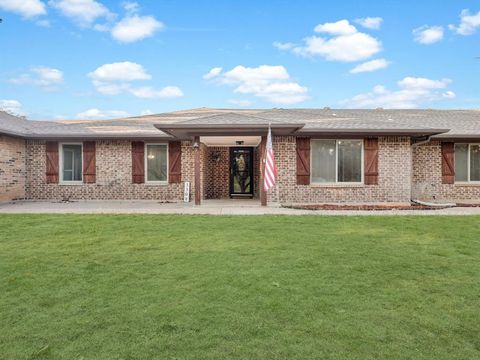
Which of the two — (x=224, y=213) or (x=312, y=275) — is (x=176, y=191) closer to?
(x=224, y=213)

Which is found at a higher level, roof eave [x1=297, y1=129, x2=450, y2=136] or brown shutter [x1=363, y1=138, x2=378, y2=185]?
roof eave [x1=297, y1=129, x2=450, y2=136]

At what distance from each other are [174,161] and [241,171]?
3.43 meters

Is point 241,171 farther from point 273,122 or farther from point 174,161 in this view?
point 273,122

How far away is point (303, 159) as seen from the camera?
525 inches

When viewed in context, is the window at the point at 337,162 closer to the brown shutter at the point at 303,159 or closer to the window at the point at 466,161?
the brown shutter at the point at 303,159

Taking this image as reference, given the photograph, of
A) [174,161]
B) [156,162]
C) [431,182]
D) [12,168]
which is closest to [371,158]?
[431,182]

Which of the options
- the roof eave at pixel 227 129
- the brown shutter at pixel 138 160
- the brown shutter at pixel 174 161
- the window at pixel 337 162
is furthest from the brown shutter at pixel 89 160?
the window at pixel 337 162

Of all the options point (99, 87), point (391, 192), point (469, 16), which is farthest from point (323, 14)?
point (99, 87)

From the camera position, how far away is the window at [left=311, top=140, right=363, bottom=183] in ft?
44.8

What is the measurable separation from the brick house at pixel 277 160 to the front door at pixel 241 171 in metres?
0.24

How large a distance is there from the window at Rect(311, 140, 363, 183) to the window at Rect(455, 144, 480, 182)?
4230 millimetres

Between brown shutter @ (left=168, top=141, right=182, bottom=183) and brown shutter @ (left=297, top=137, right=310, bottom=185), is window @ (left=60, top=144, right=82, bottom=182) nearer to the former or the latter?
brown shutter @ (left=168, top=141, right=182, bottom=183)

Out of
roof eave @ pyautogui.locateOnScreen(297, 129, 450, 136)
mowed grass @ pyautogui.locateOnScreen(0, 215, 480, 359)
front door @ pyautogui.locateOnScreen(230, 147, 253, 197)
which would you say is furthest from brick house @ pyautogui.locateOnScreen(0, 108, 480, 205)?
mowed grass @ pyautogui.locateOnScreen(0, 215, 480, 359)

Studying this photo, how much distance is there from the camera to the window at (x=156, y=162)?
14.5 m
